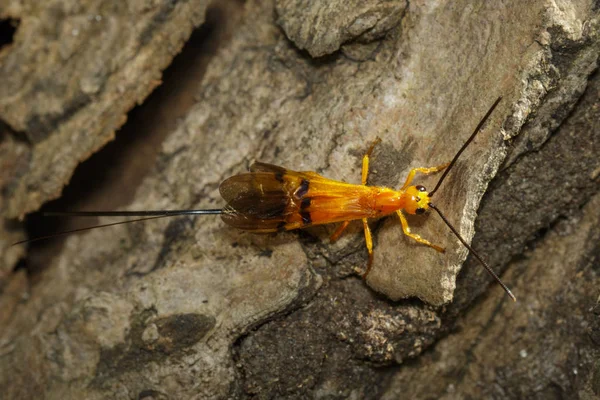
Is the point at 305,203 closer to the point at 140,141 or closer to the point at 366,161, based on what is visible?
the point at 366,161

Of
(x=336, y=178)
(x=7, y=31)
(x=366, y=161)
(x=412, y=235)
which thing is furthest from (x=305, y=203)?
(x=7, y=31)

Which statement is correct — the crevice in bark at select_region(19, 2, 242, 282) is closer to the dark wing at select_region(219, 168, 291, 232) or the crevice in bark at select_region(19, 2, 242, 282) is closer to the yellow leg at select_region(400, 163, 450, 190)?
the dark wing at select_region(219, 168, 291, 232)

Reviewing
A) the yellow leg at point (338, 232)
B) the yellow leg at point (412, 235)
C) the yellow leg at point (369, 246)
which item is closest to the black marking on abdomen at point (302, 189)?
the yellow leg at point (338, 232)

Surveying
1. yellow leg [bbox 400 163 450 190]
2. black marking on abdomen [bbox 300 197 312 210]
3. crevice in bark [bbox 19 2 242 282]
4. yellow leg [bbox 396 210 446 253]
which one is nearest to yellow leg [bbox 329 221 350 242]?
black marking on abdomen [bbox 300 197 312 210]

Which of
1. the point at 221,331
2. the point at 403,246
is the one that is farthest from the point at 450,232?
the point at 221,331

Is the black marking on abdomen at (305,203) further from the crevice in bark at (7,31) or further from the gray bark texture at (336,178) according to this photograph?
the crevice in bark at (7,31)

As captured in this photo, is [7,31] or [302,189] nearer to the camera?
[302,189]
